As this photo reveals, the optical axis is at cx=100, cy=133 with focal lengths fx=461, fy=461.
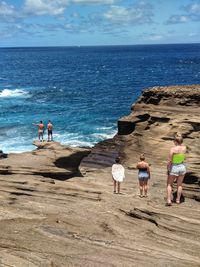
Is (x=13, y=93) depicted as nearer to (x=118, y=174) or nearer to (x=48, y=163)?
(x=48, y=163)

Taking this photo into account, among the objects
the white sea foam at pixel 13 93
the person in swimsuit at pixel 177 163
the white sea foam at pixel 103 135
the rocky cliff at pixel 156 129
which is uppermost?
the person in swimsuit at pixel 177 163

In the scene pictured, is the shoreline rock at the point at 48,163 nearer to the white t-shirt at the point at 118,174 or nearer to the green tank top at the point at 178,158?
the white t-shirt at the point at 118,174

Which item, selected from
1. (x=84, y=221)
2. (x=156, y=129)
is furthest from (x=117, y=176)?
(x=156, y=129)

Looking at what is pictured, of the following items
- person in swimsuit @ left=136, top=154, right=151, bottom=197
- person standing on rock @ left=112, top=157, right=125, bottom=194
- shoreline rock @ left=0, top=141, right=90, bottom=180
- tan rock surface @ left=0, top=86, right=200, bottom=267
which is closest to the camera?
tan rock surface @ left=0, top=86, right=200, bottom=267

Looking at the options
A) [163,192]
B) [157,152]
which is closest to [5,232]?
[163,192]

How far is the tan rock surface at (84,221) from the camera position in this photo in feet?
35.5

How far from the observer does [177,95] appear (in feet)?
122

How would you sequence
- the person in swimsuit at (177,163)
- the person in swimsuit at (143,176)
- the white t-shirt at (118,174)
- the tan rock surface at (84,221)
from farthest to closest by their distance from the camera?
1. the white t-shirt at (118,174)
2. the person in swimsuit at (143,176)
3. the person in swimsuit at (177,163)
4. the tan rock surface at (84,221)

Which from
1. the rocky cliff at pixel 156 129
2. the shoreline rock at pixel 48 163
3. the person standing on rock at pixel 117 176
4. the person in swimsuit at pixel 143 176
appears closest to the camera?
the person in swimsuit at pixel 143 176

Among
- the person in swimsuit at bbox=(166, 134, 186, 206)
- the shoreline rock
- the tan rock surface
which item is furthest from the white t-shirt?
the person in swimsuit at bbox=(166, 134, 186, 206)

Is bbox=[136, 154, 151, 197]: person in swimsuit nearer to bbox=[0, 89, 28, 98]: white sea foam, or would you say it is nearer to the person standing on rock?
the person standing on rock

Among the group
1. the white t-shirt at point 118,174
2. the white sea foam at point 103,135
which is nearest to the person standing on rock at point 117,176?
the white t-shirt at point 118,174

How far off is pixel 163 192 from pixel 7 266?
1118cm

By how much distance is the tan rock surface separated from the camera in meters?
10.8
